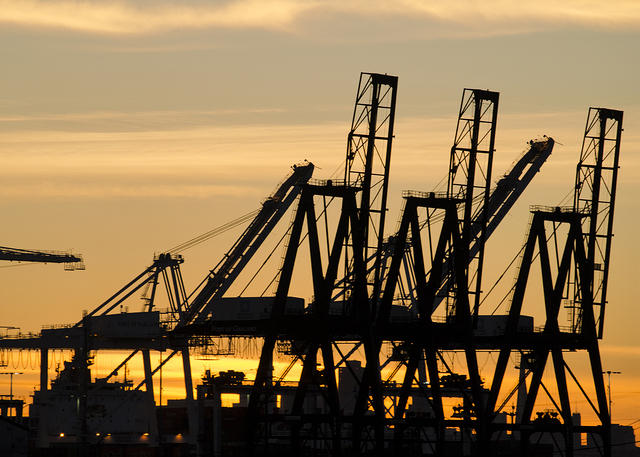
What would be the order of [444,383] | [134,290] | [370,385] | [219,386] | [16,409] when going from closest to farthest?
[370,385], [219,386], [444,383], [134,290], [16,409]

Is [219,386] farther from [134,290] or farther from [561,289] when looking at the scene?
[134,290]

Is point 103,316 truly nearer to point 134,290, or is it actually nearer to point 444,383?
point 134,290

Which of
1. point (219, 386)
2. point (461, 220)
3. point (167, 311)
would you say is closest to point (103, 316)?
point (167, 311)

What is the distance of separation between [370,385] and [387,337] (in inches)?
144

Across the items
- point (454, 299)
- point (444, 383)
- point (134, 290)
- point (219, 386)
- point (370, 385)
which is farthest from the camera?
point (134, 290)

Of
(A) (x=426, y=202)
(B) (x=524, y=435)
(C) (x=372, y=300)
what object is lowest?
(B) (x=524, y=435)

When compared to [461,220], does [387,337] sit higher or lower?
lower

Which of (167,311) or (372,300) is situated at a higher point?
(167,311)

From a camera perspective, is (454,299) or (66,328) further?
(66,328)

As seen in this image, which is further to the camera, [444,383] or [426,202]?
[444,383]

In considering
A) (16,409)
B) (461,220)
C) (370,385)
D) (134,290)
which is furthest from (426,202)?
(16,409)

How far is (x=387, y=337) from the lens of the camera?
78250 millimetres

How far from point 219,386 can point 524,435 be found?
18.5m

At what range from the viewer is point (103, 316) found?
112 m
